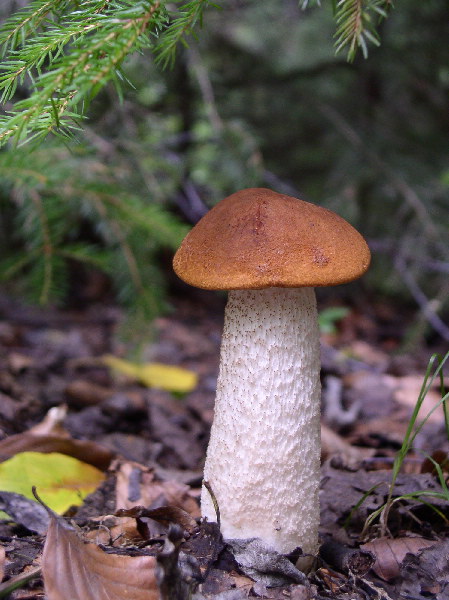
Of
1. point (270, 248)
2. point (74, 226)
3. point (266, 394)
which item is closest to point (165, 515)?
point (266, 394)

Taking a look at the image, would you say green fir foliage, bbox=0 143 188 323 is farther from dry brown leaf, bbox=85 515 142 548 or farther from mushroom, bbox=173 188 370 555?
dry brown leaf, bbox=85 515 142 548

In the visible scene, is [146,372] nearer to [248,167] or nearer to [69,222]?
[69,222]

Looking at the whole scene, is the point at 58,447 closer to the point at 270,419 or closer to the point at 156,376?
the point at 270,419

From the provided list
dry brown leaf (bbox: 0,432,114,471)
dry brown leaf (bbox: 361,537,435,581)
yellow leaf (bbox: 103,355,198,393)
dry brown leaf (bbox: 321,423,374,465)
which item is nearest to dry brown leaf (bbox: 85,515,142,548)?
dry brown leaf (bbox: 0,432,114,471)

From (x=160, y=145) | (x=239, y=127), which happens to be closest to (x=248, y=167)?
(x=239, y=127)

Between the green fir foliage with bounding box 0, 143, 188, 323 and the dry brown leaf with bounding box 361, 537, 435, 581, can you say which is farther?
the green fir foliage with bounding box 0, 143, 188, 323

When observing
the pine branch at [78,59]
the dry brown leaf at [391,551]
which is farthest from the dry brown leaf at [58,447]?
the pine branch at [78,59]
